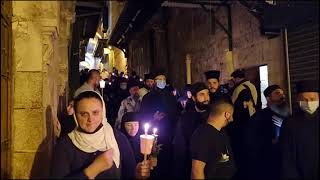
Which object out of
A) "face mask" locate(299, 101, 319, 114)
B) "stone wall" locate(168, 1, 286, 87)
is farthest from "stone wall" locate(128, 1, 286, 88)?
"face mask" locate(299, 101, 319, 114)

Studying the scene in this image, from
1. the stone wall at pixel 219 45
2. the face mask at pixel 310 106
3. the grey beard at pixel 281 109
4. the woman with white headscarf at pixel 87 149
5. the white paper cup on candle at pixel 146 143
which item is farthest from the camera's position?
the stone wall at pixel 219 45

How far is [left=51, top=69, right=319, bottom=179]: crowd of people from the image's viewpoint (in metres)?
2.55

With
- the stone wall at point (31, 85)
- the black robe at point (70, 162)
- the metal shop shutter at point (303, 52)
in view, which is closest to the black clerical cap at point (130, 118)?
the stone wall at point (31, 85)

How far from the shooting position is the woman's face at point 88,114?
2.54 meters

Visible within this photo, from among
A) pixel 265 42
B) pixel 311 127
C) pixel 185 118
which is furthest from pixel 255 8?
pixel 311 127

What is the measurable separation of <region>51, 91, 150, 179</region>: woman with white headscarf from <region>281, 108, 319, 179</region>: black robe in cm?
157

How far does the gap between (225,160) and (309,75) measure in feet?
14.5

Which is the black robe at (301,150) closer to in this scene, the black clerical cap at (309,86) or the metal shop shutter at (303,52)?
the black clerical cap at (309,86)

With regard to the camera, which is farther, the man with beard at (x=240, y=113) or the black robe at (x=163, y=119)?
the black robe at (x=163, y=119)

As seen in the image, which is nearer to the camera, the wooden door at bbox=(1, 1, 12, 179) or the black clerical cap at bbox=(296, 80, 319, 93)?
the wooden door at bbox=(1, 1, 12, 179)

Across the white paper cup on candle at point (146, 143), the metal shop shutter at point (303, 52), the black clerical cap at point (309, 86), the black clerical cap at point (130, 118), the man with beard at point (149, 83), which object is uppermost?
the metal shop shutter at point (303, 52)

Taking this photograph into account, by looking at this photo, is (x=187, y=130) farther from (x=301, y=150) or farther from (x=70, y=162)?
(x=70, y=162)

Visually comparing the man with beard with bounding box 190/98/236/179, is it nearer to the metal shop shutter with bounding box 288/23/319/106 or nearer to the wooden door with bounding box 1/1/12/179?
the wooden door with bounding box 1/1/12/179

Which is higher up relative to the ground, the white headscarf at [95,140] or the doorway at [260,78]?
the doorway at [260,78]
